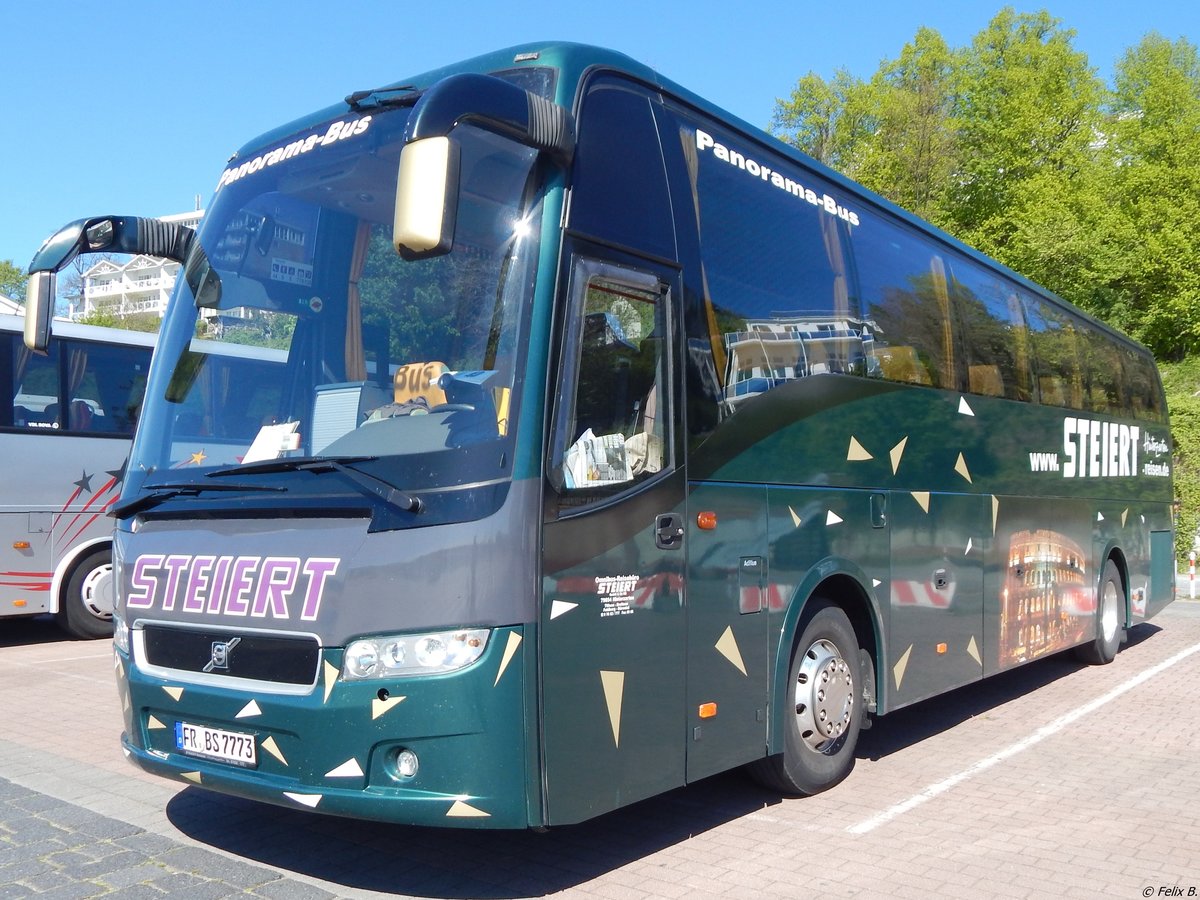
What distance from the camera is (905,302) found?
784 centimetres

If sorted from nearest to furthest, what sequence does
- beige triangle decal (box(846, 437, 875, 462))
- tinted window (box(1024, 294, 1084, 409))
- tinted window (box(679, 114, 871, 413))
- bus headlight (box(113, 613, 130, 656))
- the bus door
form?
1. the bus door
2. bus headlight (box(113, 613, 130, 656))
3. tinted window (box(679, 114, 871, 413))
4. beige triangle decal (box(846, 437, 875, 462))
5. tinted window (box(1024, 294, 1084, 409))

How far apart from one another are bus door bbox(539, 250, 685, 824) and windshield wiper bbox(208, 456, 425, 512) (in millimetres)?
548

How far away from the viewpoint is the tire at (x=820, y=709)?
20.2 feet

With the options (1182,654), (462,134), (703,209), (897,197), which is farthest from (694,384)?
(897,197)

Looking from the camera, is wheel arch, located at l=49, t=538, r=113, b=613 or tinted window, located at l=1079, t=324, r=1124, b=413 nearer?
tinted window, located at l=1079, t=324, r=1124, b=413

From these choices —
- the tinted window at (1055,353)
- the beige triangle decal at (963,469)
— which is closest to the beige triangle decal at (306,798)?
the beige triangle decal at (963,469)

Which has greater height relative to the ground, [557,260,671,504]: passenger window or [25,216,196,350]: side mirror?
[25,216,196,350]: side mirror

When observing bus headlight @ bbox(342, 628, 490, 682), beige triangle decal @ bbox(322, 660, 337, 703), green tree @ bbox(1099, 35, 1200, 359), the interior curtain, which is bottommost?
beige triangle decal @ bbox(322, 660, 337, 703)

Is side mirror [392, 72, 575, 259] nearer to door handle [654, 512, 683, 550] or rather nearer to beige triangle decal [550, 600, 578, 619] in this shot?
beige triangle decal [550, 600, 578, 619]

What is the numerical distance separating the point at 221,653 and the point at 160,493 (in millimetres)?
849

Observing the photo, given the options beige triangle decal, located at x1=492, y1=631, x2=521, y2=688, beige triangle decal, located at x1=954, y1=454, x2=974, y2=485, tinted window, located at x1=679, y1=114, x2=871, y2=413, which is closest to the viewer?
beige triangle decal, located at x1=492, y1=631, x2=521, y2=688

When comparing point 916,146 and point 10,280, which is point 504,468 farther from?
point 10,280

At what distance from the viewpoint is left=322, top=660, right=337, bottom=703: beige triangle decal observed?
4309mm

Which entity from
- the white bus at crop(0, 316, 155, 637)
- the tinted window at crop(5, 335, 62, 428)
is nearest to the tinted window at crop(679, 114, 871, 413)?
the white bus at crop(0, 316, 155, 637)
